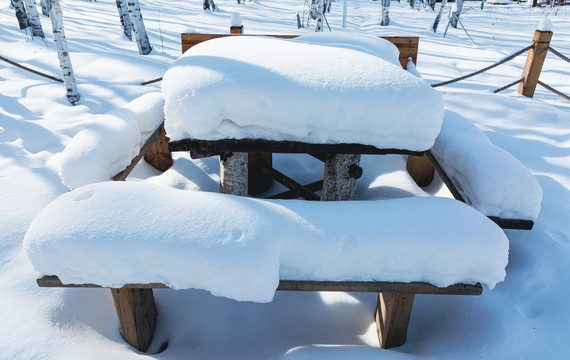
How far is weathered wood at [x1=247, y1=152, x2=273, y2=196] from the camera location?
365 centimetres

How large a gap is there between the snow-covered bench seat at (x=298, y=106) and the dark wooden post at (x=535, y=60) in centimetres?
377

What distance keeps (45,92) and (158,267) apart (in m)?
5.51

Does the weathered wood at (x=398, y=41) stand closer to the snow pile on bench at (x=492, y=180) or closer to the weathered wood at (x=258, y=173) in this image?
the weathered wood at (x=258, y=173)

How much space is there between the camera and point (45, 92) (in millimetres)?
5730

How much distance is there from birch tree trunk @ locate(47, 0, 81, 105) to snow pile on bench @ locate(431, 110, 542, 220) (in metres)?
5.20

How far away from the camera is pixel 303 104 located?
77.6 inches

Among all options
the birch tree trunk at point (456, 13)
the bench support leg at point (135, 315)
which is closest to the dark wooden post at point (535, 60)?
the bench support leg at point (135, 315)

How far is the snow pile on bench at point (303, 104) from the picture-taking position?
77.9 inches

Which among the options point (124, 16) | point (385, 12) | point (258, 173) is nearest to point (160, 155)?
point (258, 173)

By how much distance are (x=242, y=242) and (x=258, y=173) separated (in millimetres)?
2175

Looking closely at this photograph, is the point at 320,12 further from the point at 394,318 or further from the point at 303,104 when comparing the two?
the point at 394,318

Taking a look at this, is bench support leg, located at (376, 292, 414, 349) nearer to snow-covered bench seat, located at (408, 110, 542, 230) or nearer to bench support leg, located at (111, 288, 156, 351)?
snow-covered bench seat, located at (408, 110, 542, 230)

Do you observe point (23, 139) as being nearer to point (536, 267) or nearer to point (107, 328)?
point (107, 328)

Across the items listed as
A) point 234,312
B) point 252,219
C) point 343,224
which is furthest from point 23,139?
point 343,224
